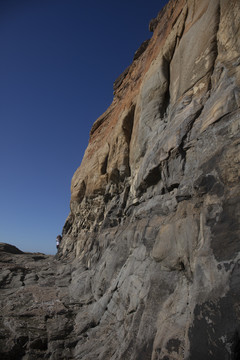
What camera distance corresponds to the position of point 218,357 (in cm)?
309

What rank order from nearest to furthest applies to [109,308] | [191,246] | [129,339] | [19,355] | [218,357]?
[218,357]
[191,246]
[129,339]
[19,355]
[109,308]

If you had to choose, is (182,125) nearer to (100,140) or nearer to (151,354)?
(151,354)

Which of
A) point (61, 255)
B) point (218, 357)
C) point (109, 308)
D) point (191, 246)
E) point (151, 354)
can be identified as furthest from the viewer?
point (61, 255)

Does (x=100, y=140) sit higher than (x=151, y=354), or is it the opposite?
(x=100, y=140)

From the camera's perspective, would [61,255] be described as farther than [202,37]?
Yes

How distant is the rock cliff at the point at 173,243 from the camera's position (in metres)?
3.78

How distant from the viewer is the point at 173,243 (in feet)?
17.4

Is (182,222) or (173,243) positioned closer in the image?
(182,222)

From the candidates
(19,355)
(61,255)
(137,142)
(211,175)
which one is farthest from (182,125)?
(61,255)

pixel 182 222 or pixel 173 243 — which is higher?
pixel 182 222

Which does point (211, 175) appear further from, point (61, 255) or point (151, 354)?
point (61, 255)

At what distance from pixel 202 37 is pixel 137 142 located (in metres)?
5.30

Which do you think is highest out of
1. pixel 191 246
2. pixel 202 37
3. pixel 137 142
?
pixel 202 37

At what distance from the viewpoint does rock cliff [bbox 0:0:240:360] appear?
378cm
